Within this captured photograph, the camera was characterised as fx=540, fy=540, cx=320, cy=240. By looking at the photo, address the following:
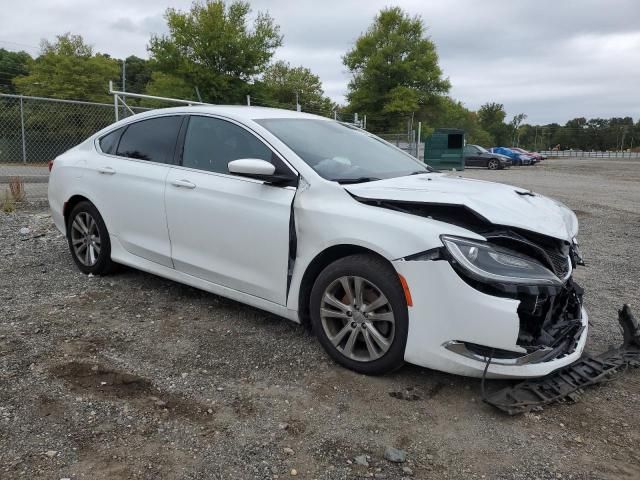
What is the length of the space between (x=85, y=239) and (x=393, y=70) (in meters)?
32.1

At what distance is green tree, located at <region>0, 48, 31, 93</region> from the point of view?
3288cm

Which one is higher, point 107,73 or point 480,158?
point 107,73

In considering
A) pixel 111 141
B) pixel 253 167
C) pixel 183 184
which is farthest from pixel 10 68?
pixel 253 167

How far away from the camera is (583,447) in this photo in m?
2.61

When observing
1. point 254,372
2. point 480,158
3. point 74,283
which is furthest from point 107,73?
point 254,372

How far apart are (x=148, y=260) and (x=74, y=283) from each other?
3.06 feet

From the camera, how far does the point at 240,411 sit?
2.87 m

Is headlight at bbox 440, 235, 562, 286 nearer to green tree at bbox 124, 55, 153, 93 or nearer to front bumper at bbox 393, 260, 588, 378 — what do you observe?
front bumper at bbox 393, 260, 588, 378

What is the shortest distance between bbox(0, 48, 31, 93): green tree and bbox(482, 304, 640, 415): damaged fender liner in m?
33.7

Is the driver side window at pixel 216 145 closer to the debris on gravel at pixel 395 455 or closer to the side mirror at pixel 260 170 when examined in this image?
the side mirror at pixel 260 170

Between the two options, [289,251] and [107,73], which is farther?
[107,73]

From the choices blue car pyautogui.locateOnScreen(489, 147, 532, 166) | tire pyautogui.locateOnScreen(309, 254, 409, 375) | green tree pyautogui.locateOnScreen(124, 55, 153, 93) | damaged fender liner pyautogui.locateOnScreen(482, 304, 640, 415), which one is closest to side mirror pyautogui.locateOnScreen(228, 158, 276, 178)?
tire pyautogui.locateOnScreen(309, 254, 409, 375)

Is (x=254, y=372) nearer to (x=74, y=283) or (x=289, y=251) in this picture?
(x=289, y=251)

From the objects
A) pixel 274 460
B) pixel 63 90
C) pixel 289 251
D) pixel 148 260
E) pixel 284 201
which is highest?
pixel 63 90
